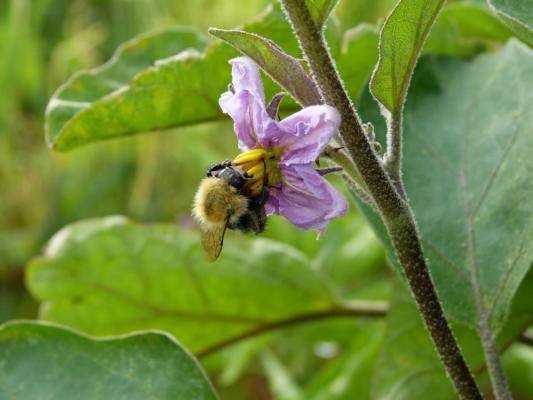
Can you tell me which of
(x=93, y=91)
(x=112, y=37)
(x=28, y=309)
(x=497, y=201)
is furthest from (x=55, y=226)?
(x=497, y=201)

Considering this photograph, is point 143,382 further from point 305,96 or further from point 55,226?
point 55,226

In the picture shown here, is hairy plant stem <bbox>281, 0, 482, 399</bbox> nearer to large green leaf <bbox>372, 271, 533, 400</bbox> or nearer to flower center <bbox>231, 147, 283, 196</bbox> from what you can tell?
flower center <bbox>231, 147, 283, 196</bbox>

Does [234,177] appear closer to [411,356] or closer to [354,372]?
[411,356]

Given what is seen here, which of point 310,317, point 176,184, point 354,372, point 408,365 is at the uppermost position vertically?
point 408,365

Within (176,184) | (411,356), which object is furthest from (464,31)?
(176,184)

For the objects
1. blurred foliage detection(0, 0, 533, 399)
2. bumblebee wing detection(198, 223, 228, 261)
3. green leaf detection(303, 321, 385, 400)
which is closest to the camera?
bumblebee wing detection(198, 223, 228, 261)

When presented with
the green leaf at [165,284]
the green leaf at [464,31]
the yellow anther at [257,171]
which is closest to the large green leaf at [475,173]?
the green leaf at [464,31]

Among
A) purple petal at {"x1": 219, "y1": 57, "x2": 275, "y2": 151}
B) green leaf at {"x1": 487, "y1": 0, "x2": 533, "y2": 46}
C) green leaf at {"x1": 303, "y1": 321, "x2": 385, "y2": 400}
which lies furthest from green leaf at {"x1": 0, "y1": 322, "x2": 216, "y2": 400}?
green leaf at {"x1": 303, "y1": 321, "x2": 385, "y2": 400}
